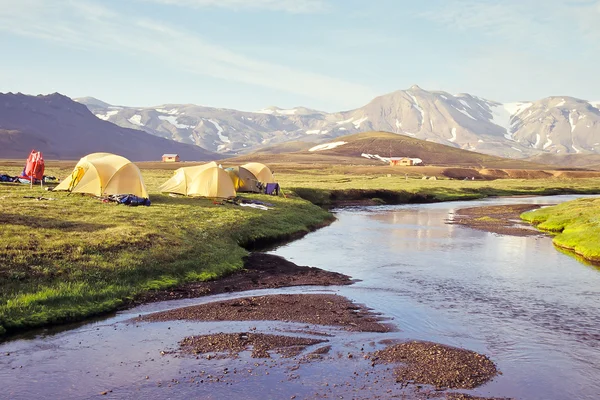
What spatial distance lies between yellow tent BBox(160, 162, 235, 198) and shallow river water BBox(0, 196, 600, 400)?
54.7 ft

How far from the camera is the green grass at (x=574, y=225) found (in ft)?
138

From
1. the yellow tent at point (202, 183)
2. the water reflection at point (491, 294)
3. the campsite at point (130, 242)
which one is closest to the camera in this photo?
the water reflection at point (491, 294)

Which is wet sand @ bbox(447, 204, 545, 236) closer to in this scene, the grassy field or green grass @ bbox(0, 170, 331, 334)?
the grassy field

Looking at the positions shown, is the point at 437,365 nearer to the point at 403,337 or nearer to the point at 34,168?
the point at 403,337

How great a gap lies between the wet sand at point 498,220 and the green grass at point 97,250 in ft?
77.8

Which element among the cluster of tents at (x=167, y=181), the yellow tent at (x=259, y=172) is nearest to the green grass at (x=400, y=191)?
the yellow tent at (x=259, y=172)

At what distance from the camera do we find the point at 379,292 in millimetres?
28078

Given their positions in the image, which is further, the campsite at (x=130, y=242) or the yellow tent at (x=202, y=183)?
the yellow tent at (x=202, y=183)

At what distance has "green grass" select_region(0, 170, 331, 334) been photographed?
866 inches

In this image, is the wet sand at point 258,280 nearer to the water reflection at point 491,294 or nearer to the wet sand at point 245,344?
the water reflection at point 491,294

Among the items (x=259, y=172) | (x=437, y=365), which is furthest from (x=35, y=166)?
(x=437, y=365)

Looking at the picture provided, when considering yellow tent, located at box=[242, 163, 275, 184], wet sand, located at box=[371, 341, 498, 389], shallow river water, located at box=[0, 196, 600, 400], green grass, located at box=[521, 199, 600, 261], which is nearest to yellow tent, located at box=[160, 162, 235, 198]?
shallow river water, located at box=[0, 196, 600, 400]

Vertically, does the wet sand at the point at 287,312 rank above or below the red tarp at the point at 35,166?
below

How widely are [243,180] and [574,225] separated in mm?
34695
